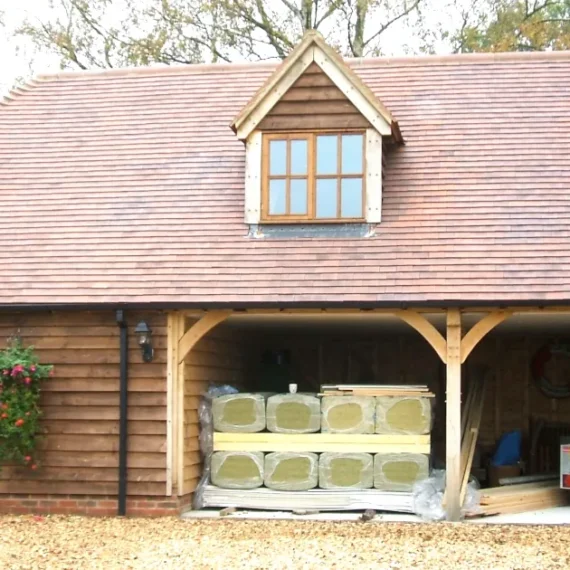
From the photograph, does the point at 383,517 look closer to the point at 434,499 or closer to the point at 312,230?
the point at 434,499

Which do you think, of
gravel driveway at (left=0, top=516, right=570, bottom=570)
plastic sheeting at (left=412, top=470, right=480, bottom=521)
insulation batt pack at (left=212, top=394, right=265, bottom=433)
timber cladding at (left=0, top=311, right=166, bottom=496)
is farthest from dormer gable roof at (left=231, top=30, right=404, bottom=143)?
gravel driveway at (left=0, top=516, right=570, bottom=570)

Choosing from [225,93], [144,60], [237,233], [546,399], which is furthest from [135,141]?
[144,60]

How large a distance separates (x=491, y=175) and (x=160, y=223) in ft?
13.6

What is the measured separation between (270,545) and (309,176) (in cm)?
482

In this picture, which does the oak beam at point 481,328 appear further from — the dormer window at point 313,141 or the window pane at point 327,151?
the window pane at point 327,151

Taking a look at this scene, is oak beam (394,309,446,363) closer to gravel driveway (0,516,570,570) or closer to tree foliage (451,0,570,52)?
gravel driveway (0,516,570,570)

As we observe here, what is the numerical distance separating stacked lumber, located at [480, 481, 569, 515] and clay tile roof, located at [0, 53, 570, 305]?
241cm

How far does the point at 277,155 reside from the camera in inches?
527

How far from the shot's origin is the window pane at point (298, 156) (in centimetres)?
1330

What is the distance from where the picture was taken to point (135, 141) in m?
15.1

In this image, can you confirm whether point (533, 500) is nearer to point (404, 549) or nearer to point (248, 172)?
point (404, 549)

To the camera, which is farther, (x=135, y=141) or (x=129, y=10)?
(x=129, y=10)

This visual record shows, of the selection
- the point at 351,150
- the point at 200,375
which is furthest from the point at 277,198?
the point at 200,375

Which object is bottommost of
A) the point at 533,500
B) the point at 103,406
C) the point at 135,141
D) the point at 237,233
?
the point at 533,500
